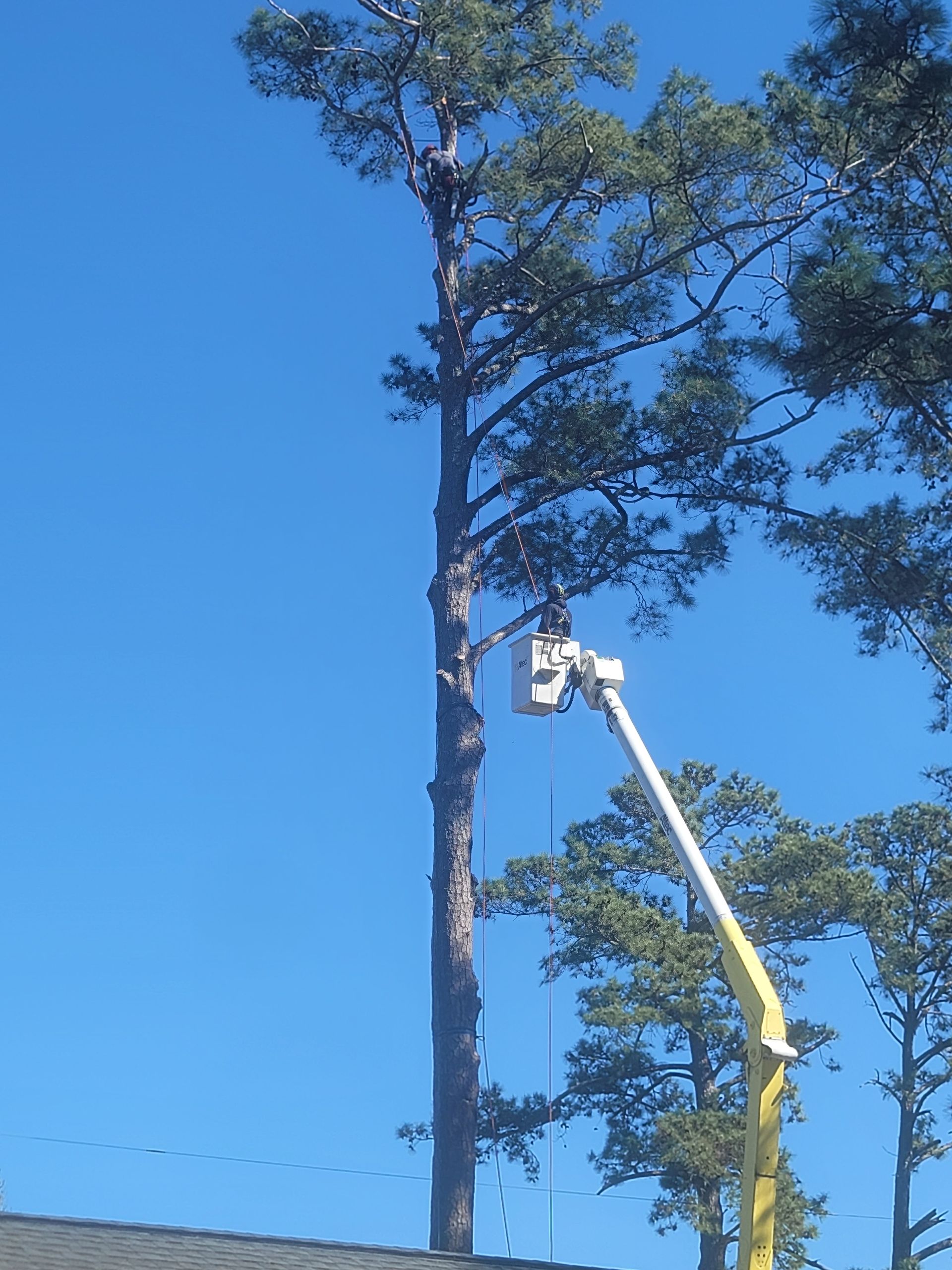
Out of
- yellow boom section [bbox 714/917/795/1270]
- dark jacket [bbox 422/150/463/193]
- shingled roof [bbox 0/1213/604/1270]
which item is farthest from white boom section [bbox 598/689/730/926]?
dark jacket [bbox 422/150/463/193]

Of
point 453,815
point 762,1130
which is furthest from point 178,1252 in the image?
point 453,815

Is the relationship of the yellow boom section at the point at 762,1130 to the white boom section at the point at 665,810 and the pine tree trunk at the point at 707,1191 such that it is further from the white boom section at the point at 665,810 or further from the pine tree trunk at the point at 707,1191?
the pine tree trunk at the point at 707,1191

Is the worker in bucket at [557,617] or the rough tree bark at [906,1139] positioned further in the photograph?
the rough tree bark at [906,1139]

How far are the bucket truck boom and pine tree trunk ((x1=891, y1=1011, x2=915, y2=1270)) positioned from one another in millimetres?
10862

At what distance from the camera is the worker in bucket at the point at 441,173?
12922 millimetres

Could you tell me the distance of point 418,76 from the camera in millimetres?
12555

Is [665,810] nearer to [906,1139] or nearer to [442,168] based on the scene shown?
[442,168]

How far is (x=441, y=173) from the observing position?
42.6ft

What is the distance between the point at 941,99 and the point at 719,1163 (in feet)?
35.5

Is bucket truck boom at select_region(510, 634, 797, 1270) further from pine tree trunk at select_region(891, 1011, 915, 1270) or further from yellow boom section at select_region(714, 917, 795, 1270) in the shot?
pine tree trunk at select_region(891, 1011, 915, 1270)

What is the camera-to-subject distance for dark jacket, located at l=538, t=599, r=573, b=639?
1005cm

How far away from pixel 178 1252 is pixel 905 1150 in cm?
1275

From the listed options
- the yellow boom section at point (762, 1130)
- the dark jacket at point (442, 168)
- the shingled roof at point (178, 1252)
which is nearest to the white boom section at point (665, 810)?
the yellow boom section at point (762, 1130)

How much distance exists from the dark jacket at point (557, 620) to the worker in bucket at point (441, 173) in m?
4.65
